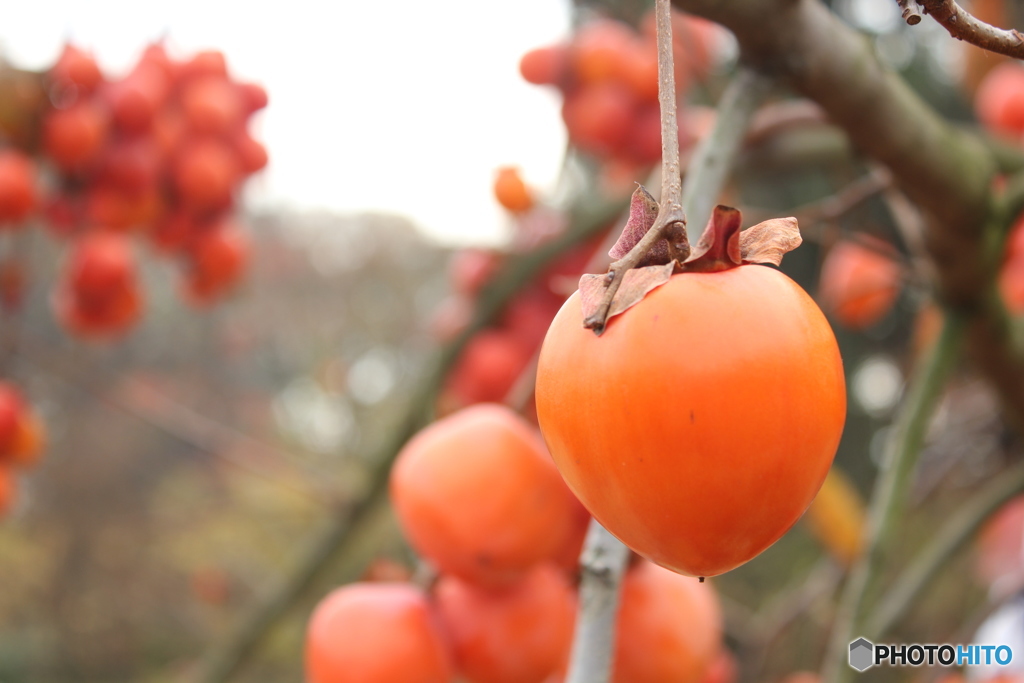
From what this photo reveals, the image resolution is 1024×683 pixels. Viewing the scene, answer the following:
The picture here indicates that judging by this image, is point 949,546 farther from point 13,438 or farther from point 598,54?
point 13,438

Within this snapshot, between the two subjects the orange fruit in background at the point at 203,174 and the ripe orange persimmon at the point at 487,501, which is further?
the orange fruit in background at the point at 203,174

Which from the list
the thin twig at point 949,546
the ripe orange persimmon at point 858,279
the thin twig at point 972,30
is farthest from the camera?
the ripe orange persimmon at point 858,279

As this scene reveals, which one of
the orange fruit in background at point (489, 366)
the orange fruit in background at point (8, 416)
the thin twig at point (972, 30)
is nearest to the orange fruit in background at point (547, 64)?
the orange fruit in background at point (489, 366)

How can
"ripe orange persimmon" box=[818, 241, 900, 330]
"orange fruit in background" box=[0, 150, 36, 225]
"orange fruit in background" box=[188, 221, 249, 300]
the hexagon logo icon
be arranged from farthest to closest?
"orange fruit in background" box=[188, 221, 249, 300]
"ripe orange persimmon" box=[818, 241, 900, 330]
"orange fruit in background" box=[0, 150, 36, 225]
the hexagon logo icon

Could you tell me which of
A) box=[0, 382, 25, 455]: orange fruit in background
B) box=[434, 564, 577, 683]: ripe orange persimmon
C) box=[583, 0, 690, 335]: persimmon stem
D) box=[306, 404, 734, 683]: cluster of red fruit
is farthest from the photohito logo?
box=[0, 382, 25, 455]: orange fruit in background

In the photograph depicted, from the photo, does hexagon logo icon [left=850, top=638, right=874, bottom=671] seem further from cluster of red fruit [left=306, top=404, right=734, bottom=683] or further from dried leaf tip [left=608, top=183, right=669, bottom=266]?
dried leaf tip [left=608, top=183, right=669, bottom=266]

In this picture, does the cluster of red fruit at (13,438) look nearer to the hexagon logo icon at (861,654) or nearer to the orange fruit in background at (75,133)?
the orange fruit in background at (75,133)
